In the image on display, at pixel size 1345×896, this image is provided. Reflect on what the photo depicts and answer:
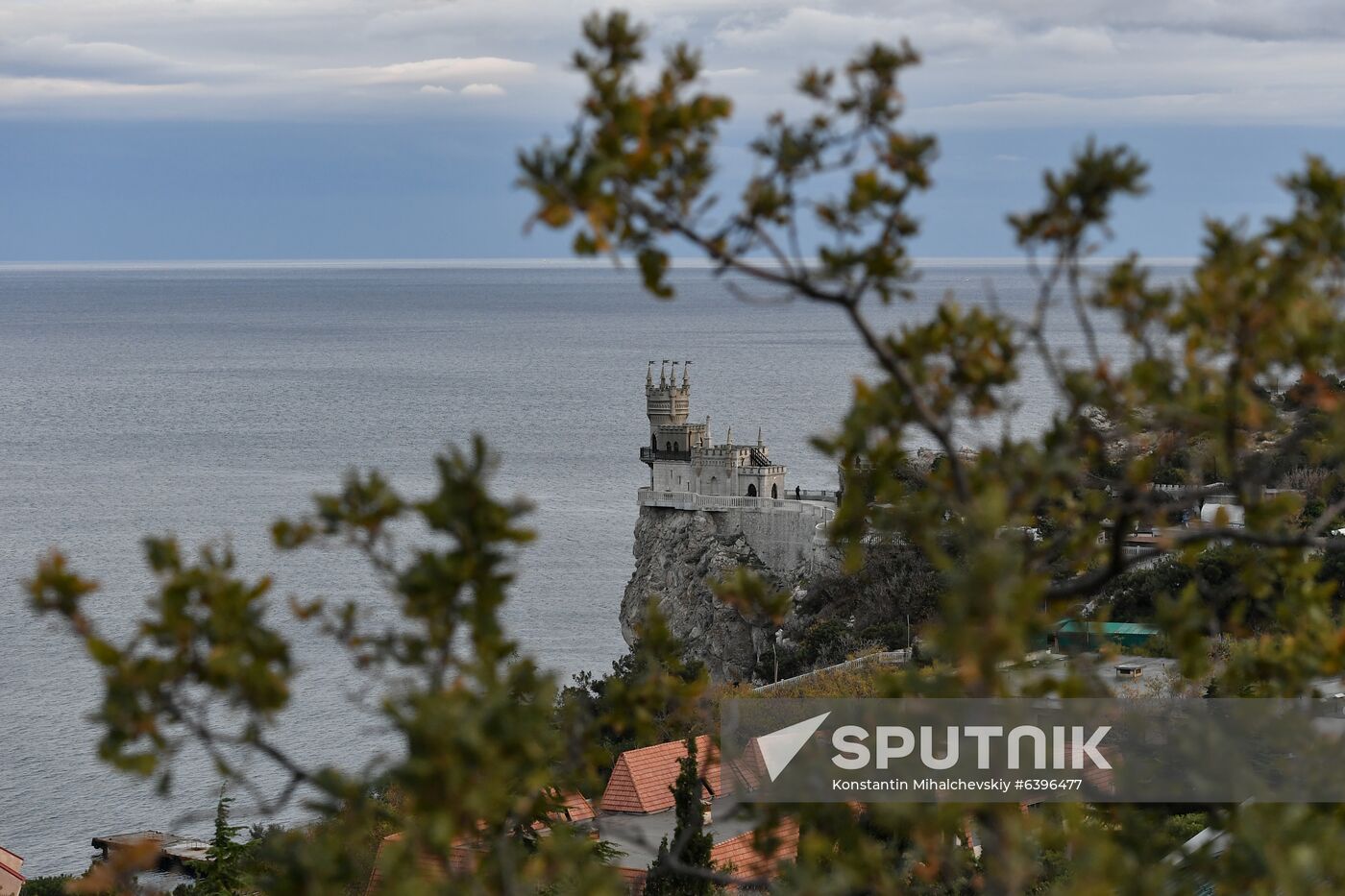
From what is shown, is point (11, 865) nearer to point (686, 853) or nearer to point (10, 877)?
point (10, 877)

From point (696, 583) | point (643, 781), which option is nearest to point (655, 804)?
point (643, 781)

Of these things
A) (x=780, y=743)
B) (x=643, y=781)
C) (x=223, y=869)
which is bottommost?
(x=643, y=781)

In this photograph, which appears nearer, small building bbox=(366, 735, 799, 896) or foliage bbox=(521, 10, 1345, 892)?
foliage bbox=(521, 10, 1345, 892)

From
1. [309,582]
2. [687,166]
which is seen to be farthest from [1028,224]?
[309,582]

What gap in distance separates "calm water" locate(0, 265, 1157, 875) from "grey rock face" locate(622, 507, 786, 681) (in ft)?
7.83

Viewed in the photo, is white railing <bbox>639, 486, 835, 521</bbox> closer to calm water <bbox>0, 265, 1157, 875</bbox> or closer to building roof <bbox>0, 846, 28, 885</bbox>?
calm water <bbox>0, 265, 1157, 875</bbox>

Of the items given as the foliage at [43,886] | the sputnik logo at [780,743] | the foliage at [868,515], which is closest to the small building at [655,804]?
the sputnik logo at [780,743]

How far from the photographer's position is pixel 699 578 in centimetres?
5472

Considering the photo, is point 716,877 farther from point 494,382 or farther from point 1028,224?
point 494,382

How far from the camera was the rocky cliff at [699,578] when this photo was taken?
53.5m

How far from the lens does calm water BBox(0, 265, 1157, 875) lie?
39.8 metres

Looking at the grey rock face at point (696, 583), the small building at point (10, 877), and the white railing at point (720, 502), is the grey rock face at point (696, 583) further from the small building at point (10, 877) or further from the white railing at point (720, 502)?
the small building at point (10, 877)

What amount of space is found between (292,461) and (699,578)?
37.3m

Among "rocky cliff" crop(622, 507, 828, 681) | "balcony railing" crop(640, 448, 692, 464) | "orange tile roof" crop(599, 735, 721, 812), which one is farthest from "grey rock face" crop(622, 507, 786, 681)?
"orange tile roof" crop(599, 735, 721, 812)
